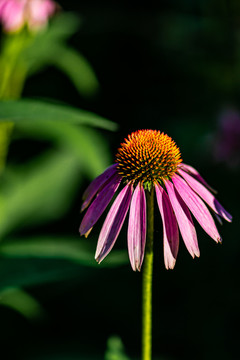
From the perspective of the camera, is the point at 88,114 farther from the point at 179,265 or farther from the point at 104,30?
the point at 104,30

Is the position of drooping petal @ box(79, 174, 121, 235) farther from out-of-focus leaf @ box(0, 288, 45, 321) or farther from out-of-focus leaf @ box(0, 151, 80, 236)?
out-of-focus leaf @ box(0, 288, 45, 321)

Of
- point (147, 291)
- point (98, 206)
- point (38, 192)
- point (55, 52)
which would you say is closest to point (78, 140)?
point (38, 192)

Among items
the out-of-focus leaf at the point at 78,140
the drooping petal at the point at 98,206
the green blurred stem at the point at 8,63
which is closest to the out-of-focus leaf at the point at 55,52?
the green blurred stem at the point at 8,63

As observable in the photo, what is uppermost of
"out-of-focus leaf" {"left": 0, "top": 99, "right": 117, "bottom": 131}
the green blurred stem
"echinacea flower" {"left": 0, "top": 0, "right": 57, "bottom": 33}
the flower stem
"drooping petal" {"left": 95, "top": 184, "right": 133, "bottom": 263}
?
"echinacea flower" {"left": 0, "top": 0, "right": 57, "bottom": 33}

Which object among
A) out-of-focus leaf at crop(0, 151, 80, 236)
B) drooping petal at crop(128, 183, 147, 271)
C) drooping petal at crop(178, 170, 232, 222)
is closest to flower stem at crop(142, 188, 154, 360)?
drooping petal at crop(128, 183, 147, 271)

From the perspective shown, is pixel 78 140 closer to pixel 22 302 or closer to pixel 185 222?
pixel 22 302

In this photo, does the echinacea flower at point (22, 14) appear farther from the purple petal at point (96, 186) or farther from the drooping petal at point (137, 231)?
the drooping petal at point (137, 231)

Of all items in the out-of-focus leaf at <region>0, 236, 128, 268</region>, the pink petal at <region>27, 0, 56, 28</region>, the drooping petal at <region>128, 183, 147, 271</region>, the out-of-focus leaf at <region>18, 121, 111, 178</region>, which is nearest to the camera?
the drooping petal at <region>128, 183, 147, 271</region>
